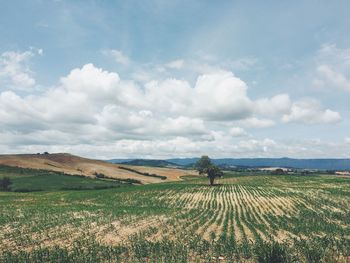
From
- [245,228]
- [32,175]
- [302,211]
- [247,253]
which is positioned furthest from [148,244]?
[32,175]

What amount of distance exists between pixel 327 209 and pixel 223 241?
3618 centimetres

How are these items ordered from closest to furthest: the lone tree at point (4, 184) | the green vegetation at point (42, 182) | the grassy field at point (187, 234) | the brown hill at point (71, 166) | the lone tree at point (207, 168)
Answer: the grassy field at point (187, 234) → the lone tree at point (4, 184) → the green vegetation at point (42, 182) → the lone tree at point (207, 168) → the brown hill at point (71, 166)

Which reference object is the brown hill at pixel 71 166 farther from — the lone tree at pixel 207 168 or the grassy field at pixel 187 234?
the grassy field at pixel 187 234

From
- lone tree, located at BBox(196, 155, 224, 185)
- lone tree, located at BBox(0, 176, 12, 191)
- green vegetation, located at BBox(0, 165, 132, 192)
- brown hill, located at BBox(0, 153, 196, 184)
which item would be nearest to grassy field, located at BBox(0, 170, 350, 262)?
lone tree, located at BBox(196, 155, 224, 185)

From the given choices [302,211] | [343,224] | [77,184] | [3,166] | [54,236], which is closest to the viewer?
[54,236]

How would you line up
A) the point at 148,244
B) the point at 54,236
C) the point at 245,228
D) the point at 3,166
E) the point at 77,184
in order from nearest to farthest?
the point at 148,244 → the point at 54,236 → the point at 245,228 → the point at 77,184 → the point at 3,166

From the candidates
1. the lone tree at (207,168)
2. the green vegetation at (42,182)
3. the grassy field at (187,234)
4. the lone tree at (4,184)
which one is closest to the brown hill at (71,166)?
the green vegetation at (42,182)

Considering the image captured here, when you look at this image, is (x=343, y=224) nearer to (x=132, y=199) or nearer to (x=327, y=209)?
(x=327, y=209)

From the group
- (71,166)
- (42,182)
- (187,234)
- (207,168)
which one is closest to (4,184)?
(42,182)

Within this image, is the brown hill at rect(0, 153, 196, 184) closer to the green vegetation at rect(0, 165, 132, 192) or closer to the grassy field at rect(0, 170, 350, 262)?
the green vegetation at rect(0, 165, 132, 192)

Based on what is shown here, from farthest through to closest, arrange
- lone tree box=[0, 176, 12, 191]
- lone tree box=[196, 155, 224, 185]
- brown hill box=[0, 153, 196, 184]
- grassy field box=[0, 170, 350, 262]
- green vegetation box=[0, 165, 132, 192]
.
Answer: brown hill box=[0, 153, 196, 184]
lone tree box=[196, 155, 224, 185]
green vegetation box=[0, 165, 132, 192]
lone tree box=[0, 176, 12, 191]
grassy field box=[0, 170, 350, 262]

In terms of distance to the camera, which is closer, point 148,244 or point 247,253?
point 247,253

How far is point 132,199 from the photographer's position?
7969 cm

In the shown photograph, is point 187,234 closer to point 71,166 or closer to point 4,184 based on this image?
point 4,184
